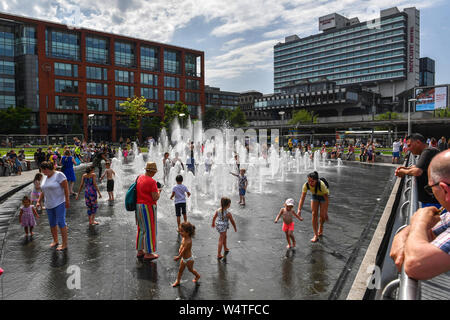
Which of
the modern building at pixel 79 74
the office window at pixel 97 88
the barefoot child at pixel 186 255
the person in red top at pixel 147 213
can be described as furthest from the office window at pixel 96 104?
the barefoot child at pixel 186 255

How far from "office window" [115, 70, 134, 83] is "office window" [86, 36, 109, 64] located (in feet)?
10.9

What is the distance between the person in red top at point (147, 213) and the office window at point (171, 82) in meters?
77.6

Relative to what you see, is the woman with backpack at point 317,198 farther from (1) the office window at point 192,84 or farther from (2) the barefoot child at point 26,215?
(1) the office window at point 192,84

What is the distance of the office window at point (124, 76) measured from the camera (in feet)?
240

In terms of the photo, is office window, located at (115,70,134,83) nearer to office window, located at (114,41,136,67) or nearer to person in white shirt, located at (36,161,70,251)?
office window, located at (114,41,136,67)

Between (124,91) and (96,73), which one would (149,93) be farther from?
(96,73)

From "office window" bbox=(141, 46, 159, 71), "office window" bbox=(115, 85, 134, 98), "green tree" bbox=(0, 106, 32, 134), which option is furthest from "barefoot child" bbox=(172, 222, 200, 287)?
"office window" bbox=(141, 46, 159, 71)

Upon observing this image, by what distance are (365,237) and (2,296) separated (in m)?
7.33

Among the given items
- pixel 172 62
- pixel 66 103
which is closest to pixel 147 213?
pixel 66 103

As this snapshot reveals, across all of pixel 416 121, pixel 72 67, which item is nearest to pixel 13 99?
pixel 72 67

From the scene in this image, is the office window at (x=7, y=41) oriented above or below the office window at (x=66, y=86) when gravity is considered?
above

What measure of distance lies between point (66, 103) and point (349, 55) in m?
101

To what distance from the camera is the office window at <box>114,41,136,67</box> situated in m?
73.3
